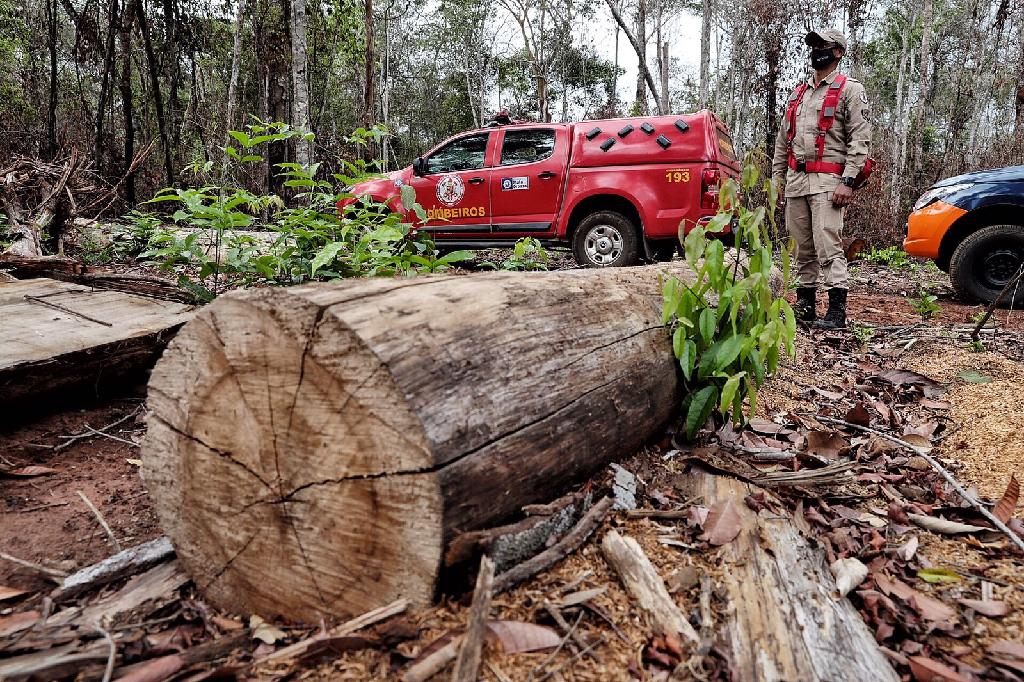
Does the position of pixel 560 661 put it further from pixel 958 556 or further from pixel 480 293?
pixel 958 556

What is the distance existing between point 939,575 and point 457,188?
694 cm

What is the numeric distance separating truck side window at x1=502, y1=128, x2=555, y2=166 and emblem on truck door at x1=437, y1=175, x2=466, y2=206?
627 mm

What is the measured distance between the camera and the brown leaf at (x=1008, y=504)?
6.65 ft

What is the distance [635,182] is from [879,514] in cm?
534

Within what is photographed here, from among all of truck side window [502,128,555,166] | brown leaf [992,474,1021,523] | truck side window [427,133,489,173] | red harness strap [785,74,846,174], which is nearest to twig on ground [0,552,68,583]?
brown leaf [992,474,1021,523]

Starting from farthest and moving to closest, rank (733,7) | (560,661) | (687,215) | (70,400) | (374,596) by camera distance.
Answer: (733,7), (687,215), (70,400), (374,596), (560,661)

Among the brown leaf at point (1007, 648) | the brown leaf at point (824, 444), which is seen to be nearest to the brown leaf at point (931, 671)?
the brown leaf at point (1007, 648)

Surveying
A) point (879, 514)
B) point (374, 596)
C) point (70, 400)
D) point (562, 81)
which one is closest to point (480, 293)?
point (374, 596)

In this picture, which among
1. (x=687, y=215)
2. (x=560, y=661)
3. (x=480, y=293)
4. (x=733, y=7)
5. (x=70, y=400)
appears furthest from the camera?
(x=733, y=7)

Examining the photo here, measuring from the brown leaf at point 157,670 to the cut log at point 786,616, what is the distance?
123 cm

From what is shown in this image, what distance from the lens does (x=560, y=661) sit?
1351 millimetres

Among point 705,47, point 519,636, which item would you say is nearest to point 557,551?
point 519,636

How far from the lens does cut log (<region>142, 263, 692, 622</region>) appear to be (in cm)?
143

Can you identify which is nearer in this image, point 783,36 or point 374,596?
point 374,596
